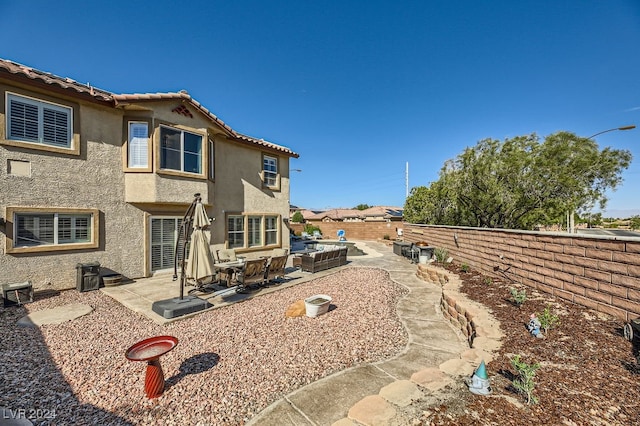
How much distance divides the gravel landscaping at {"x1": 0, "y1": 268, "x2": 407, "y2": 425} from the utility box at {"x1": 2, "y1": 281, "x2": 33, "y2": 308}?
34cm

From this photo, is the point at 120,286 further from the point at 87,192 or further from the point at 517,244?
the point at 517,244

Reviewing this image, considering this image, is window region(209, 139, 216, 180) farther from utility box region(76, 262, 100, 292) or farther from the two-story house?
utility box region(76, 262, 100, 292)

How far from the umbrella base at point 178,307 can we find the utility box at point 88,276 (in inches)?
148

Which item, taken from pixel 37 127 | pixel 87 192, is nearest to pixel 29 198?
pixel 87 192

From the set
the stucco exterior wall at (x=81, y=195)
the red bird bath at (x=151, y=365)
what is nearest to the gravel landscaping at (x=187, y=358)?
the red bird bath at (x=151, y=365)

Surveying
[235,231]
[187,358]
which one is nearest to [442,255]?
[235,231]

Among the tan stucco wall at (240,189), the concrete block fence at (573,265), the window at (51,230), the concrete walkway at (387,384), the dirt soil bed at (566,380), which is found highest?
the tan stucco wall at (240,189)

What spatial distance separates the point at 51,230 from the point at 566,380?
13.6 m

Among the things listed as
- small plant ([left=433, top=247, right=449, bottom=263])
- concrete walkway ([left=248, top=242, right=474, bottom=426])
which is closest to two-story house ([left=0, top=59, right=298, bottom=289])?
concrete walkway ([left=248, top=242, right=474, bottom=426])

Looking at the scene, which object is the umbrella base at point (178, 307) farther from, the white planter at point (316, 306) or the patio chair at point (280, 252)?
the patio chair at point (280, 252)

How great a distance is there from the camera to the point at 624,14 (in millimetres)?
9562

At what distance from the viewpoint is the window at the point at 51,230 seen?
8359 mm

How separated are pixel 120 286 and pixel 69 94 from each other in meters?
6.85

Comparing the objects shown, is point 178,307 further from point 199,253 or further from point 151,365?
point 151,365
